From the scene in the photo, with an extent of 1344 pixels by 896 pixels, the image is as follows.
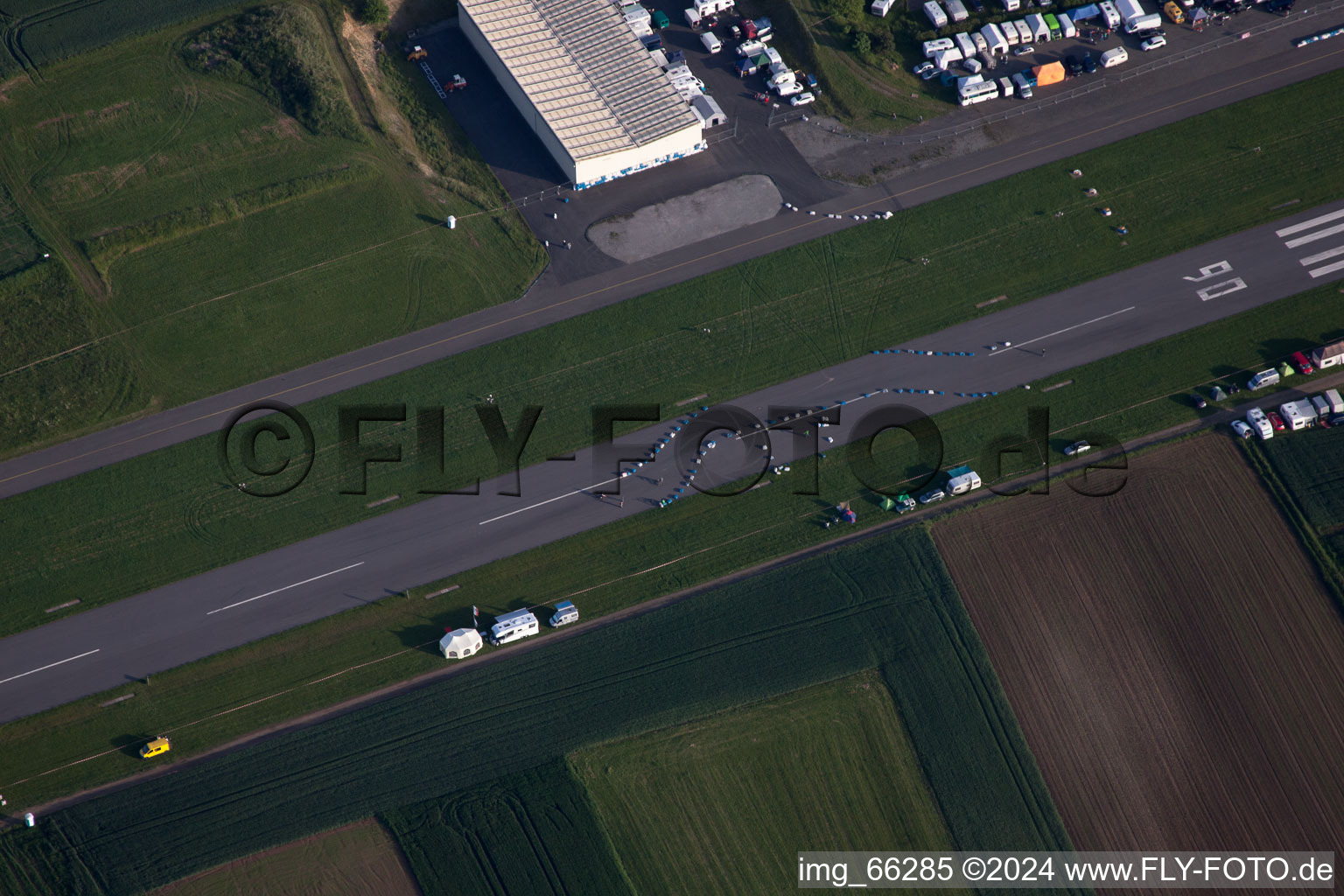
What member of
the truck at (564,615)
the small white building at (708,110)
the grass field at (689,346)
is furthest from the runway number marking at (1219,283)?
the truck at (564,615)

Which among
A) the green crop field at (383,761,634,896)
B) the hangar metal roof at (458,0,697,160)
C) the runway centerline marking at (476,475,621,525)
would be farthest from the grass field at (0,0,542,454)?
the green crop field at (383,761,634,896)

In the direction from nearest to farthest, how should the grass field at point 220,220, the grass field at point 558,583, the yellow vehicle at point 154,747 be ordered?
the yellow vehicle at point 154,747, the grass field at point 558,583, the grass field at point 220,220

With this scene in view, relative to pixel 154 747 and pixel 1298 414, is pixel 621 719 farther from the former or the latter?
pixel 1298 414

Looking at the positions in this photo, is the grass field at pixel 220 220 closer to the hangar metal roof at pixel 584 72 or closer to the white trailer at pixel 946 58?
the hangar metal roof at pixel 584 72

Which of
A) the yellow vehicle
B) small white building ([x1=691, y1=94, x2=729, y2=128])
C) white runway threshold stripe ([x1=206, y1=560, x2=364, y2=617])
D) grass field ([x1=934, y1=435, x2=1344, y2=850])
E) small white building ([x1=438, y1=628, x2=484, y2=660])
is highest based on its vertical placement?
small white building ([x1=691, y1=94, x2=729, y2=128])

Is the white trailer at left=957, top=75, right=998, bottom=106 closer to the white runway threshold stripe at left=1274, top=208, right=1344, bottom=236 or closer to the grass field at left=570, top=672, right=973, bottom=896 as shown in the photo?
the white runway threshold stripe at left=1274, top=208, right=1344, bottom=236

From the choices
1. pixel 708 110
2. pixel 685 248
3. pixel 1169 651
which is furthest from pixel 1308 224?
pixel 685 248
